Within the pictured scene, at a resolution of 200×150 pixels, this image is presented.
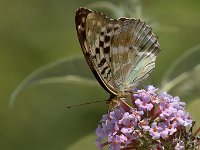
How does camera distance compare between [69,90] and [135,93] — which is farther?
[69,90]

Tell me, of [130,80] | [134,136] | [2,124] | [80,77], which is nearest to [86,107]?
[2,124]

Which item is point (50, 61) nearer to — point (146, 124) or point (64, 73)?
point (64, 73)

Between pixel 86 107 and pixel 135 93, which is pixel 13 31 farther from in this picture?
pixel 135 93

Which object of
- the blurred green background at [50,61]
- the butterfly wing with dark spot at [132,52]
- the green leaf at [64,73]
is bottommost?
the butterfly wing with dark spot at [132,52]

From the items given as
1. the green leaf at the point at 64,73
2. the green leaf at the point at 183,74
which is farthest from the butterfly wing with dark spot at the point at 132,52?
the green leaf at the point at 64,73

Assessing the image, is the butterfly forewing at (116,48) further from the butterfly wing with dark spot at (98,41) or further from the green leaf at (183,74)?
the green leaf at (183,74)

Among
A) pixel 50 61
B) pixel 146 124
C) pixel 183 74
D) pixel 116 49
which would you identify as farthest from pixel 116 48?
pixel 50 61
